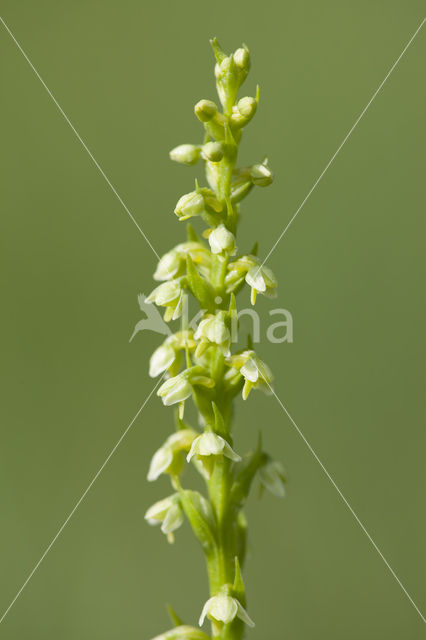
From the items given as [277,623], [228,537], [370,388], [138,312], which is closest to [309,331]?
[370,388]

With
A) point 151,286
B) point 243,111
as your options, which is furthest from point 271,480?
point 151,286

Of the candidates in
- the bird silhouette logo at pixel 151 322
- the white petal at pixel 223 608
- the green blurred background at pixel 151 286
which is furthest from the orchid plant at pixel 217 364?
the green blurred background at pixel 151 286

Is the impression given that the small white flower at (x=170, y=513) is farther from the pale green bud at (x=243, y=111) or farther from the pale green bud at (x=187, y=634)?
the pale green bud at (x=243, y=111)

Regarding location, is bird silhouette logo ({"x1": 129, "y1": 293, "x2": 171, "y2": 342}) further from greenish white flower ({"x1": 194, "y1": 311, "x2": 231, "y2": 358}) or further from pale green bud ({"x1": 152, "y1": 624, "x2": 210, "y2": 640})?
pale green bud ({"x1": 152, "y1": 624, "x2": 210, "y2": 640})

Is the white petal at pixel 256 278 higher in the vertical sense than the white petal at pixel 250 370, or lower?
higher

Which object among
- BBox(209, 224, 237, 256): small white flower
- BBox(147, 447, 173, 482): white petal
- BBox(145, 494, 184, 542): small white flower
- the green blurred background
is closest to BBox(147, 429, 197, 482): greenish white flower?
BBox(147, 447, 173, 482): white petal
